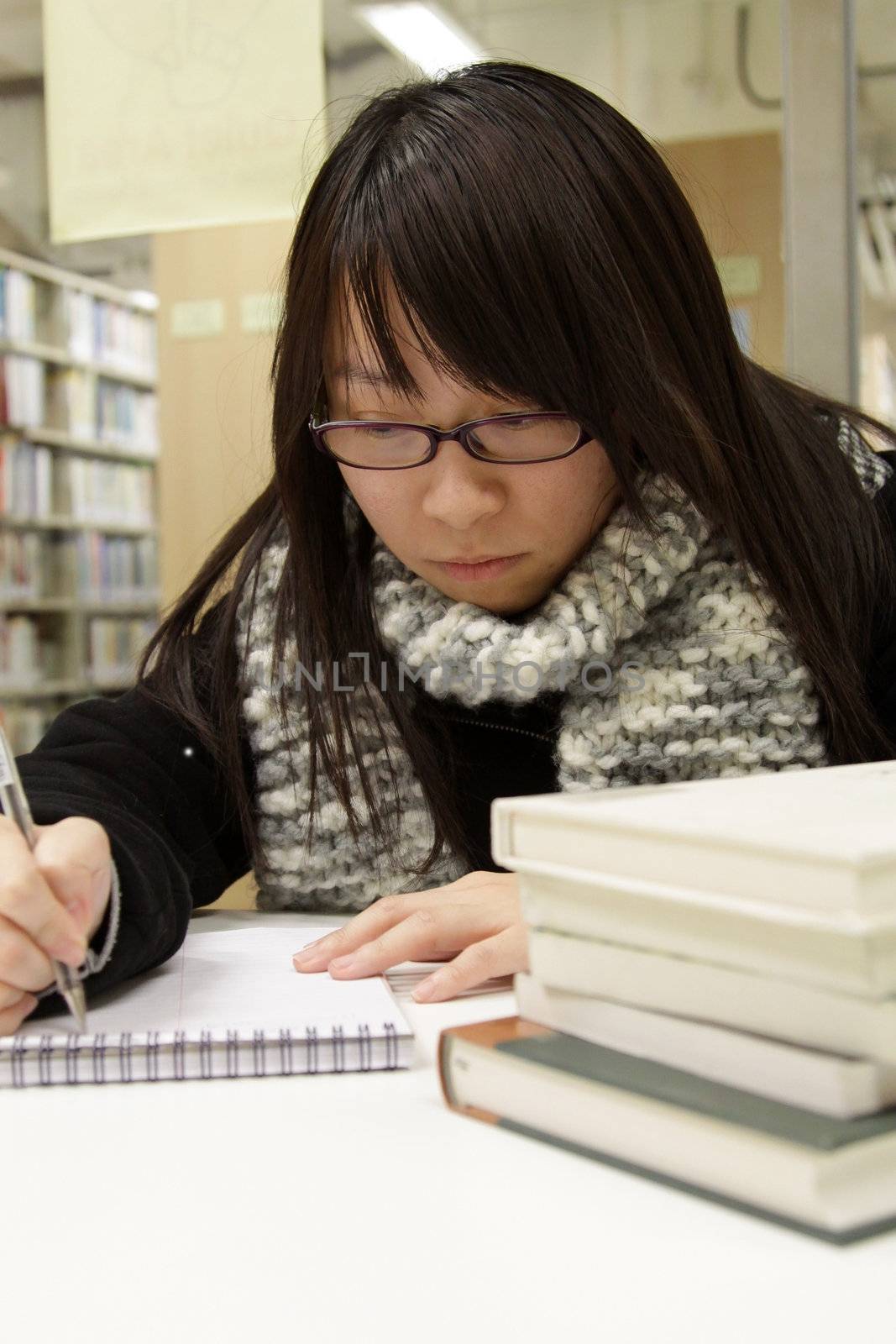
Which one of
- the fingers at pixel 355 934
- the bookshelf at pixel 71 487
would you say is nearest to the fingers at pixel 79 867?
the fingers at pixel 355 934

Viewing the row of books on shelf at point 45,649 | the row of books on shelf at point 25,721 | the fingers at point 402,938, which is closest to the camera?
the fingers at point 402,938

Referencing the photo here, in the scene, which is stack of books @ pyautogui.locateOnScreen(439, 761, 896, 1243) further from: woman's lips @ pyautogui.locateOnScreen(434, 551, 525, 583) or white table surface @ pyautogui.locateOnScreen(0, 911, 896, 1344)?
woman's lips @ pyautogui.locateOnScreen(434, 551, 525, 583)

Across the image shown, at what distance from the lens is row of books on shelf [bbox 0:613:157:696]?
8.27ft

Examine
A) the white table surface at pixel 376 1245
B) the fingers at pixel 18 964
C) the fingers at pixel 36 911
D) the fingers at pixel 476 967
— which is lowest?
the white table surface at pixel 376 1245

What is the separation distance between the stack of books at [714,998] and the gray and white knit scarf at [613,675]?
1.50 ft

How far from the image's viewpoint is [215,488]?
2.20m

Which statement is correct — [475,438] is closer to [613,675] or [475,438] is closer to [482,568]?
[482,568]

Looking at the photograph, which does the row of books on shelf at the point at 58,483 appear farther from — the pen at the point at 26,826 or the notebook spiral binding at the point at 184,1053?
the notebook spiral binding at the point at 184,1053

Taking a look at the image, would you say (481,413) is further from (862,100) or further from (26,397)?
(26,397)

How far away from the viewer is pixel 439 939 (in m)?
0.82

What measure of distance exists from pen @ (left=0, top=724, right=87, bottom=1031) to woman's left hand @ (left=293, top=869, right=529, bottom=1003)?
0.16m

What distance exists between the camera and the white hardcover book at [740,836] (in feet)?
1.45

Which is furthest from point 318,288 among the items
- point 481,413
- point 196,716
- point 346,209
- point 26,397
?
point 26,397

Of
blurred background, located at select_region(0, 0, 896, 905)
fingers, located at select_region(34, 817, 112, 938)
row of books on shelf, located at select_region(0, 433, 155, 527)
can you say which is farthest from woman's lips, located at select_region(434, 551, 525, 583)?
row of books on shelf, located at select_region(0, 433, 155, 527)
